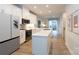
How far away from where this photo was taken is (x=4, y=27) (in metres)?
3.55

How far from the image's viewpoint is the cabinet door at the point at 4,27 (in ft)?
11.2

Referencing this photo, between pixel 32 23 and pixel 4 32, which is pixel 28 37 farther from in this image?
pixel 4 32

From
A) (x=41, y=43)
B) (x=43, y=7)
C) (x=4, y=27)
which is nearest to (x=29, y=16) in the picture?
(x=43, y=7)

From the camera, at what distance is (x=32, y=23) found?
24.7 feet

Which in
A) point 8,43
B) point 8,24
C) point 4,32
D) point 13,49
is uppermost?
point 8,24

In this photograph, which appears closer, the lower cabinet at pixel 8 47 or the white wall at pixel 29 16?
the lower cabinet at pixel 8 47

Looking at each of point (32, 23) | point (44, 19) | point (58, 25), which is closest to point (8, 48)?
point (32, 23)

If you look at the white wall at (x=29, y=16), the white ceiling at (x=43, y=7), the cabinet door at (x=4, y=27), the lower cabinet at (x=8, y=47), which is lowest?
the lower cabinet at (x=8, y=47)

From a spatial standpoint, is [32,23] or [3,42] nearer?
[3,42]

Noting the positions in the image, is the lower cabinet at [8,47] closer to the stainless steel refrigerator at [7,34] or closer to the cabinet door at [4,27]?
the stainless steel refrigerator at [7,34]

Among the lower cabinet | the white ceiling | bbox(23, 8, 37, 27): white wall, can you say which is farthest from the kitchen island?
bbox(23, 8, 37, 27): white wall

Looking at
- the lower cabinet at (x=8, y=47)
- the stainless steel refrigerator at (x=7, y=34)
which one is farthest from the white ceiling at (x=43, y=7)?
the lower cabinet at (x=8, y=47)

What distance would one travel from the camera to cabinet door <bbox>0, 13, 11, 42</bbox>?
134 inches
